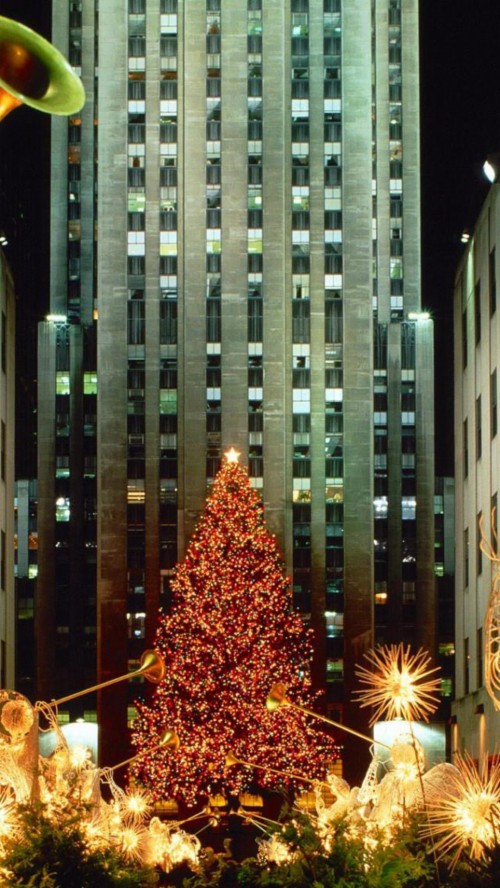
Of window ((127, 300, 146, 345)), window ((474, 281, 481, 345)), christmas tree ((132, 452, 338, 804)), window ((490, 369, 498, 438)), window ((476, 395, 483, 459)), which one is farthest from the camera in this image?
window ((127, 300, 146, 345))

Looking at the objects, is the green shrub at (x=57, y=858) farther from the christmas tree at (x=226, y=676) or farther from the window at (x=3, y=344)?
the window at (x=3, y=344)

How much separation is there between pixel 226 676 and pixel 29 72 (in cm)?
4387

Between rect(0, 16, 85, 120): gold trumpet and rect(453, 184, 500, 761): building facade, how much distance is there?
32.4 meters

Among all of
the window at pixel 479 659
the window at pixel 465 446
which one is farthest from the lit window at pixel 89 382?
the window at pixel 479 659

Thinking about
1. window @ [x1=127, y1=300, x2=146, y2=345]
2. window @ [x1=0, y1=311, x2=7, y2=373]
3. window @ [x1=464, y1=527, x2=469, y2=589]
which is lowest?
window @ [x1=464, y1=527, x2=469, y2=589]

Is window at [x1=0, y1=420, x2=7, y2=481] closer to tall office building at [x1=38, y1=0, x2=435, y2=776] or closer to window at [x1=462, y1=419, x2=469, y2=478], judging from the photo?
window at [x1=462, y1=419, x2=469, y2=478]

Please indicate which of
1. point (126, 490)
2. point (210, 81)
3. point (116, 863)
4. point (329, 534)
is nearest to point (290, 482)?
point (329, 534)

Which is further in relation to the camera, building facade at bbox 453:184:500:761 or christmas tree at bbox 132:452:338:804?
christmas tree at bbox 132:452:338:804

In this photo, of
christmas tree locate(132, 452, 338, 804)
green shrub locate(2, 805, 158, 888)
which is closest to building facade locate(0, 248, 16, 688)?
christmas tree locate(132, 452, 338, 804)

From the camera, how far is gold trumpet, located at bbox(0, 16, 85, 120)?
779cm

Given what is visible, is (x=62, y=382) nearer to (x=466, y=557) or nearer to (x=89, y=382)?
(x=89, y=382)

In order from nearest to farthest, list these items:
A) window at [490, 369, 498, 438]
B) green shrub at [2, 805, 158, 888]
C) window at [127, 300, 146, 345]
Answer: green shrub at [2, 805, 158, 888] → window at [490, 369, 498, 438] → window at [127, 300, 146, 345]

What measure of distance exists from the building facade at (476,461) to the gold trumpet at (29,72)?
106 feet

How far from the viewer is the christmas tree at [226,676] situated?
49.5 metres
